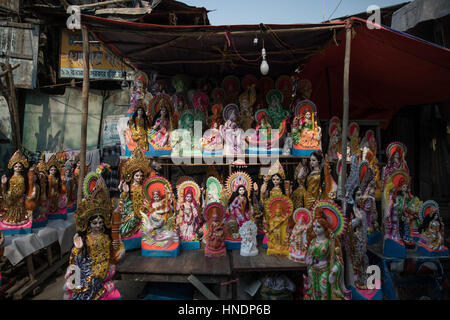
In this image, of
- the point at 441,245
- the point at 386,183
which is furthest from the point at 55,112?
the point at 441,245

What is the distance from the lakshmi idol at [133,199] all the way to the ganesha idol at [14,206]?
6.35 feet

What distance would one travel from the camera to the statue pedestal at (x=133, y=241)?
4.42 metres

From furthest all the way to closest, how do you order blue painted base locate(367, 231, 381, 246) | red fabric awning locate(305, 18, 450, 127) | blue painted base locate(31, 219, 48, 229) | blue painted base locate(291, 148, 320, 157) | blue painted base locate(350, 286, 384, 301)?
blue painted base locate(291, 148, 320, 157) < blue painted base locate(31, 219, 48, 229) < blue painted base locate(367, 231, 381, 246) < red fabric awning locate(305, 18, 450, 127) < blue painted base locate(350, 286, 384, 301)

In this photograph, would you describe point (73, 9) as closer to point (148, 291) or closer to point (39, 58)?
point (148, 291)

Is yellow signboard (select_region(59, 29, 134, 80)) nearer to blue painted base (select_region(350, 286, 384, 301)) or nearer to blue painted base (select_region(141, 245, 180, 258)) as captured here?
blue painted base (select_region(141, 245, 180, 258))

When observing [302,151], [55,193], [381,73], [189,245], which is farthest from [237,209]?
[381,73]

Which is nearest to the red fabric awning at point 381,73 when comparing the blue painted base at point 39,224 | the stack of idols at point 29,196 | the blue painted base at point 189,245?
the blue painted base at point 189,245

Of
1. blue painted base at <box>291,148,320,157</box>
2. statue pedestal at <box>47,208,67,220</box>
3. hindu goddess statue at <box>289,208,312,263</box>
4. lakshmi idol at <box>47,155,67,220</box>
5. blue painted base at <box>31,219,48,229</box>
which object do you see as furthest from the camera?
statue pedestal at <box>47,208,67,220</box>

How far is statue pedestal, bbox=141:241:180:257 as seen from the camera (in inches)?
163

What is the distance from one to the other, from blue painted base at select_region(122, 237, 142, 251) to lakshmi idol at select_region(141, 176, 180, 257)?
0.34 m

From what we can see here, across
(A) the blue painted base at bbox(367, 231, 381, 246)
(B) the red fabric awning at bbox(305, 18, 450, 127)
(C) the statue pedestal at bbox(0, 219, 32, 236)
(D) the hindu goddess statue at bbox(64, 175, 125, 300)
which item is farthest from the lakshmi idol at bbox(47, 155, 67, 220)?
(A) the blue painted base at bbox(367, 231, 381, 246)

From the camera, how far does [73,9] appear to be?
3623 mm

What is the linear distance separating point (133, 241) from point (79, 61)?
340 inches

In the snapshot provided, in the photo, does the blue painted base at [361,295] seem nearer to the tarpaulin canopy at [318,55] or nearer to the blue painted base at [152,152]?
the tarpaulin canopy at [318,55]
